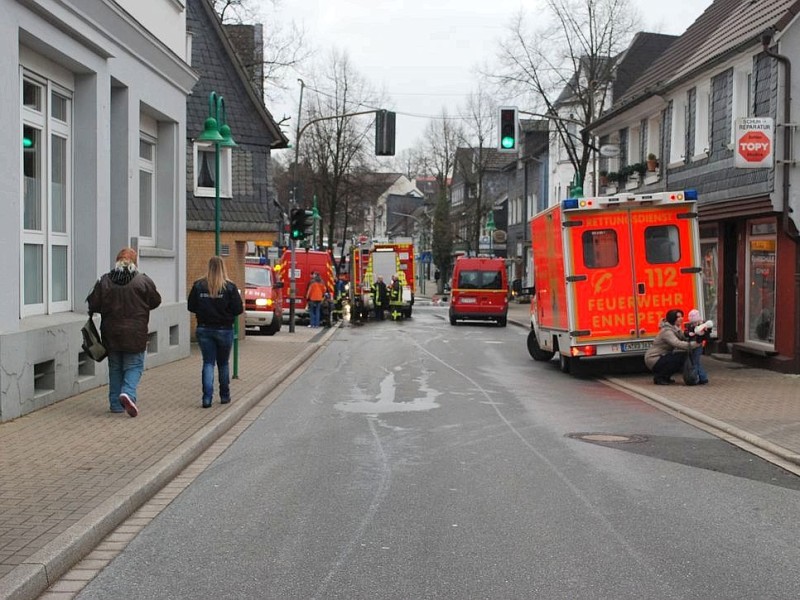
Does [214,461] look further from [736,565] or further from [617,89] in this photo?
[617,89]

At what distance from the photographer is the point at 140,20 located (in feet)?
50.7

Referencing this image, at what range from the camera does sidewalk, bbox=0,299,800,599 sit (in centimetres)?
579

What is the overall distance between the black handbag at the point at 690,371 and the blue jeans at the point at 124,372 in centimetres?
854

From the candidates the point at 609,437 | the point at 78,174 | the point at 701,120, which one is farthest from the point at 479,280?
the point at 609,437

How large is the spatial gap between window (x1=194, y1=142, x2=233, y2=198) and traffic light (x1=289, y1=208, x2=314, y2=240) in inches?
105

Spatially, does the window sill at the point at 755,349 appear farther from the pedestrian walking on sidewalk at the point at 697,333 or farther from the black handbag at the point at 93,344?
the black handbag at the point at 93,344

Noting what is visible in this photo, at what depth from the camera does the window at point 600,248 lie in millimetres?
16547

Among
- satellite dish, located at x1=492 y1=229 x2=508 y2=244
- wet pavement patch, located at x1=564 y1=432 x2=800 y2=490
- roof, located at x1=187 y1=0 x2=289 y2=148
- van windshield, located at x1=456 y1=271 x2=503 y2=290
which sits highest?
roof, located at x1=187 y1=0 x2=289 y2=148

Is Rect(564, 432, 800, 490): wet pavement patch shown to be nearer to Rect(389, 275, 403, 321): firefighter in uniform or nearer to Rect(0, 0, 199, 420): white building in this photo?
Rect(0, 0, 199, 420): white building

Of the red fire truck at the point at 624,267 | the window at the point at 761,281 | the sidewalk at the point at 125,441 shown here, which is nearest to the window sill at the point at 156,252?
the sidewalk at the point at 125,441

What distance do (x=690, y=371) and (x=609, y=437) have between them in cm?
527

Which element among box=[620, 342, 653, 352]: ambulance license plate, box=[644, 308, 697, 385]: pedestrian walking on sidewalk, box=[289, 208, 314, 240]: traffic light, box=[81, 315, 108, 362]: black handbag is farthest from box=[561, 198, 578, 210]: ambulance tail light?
box=[289, 208, 314, 240]: traffic light

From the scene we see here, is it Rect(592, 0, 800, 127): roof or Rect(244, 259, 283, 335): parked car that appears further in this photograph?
Rect(244, 259, 283, 335): parked car

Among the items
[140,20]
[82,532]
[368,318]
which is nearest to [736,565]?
[82,532]
